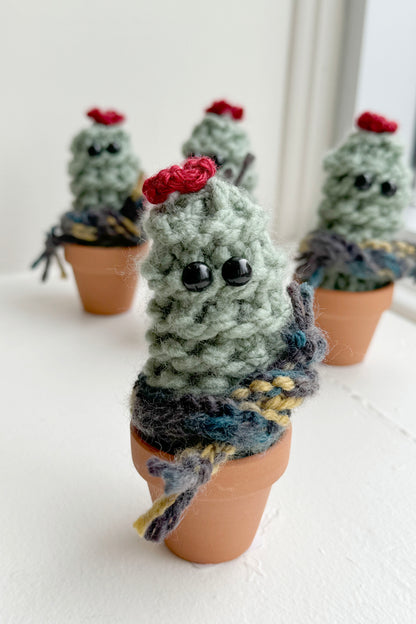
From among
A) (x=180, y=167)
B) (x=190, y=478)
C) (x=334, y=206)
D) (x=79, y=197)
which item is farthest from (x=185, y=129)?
(x=190, y=478)

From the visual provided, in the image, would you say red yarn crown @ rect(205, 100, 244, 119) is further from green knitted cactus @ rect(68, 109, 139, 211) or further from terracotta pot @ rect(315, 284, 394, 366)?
terracotta pot @ rect(315, 284, 394, 366)

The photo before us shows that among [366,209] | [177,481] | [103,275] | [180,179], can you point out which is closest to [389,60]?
[366,209]

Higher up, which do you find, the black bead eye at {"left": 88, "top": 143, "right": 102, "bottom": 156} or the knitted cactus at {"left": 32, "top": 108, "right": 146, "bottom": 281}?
the black bead eye at {"left": 88, "top": 143, "right": 102, "bottom": 156}

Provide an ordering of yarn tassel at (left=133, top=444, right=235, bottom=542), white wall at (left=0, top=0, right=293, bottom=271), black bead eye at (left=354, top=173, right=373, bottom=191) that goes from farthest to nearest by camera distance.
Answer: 1. white wall at (left=0, top=0, right=293, bottom=271)
2. black bead eye at (left=354, top=173, right=373, bottom=191)
3. yarn tassel at (left=133, top=444, right=235, bottom=542)

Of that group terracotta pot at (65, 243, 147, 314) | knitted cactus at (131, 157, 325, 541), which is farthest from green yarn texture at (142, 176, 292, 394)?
terracotta pot at (65, 243, 147, 314)

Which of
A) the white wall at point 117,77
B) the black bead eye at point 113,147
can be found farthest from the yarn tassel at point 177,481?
the white wall at point 117,77

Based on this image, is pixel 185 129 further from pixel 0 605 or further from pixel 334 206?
pixel 0 605
